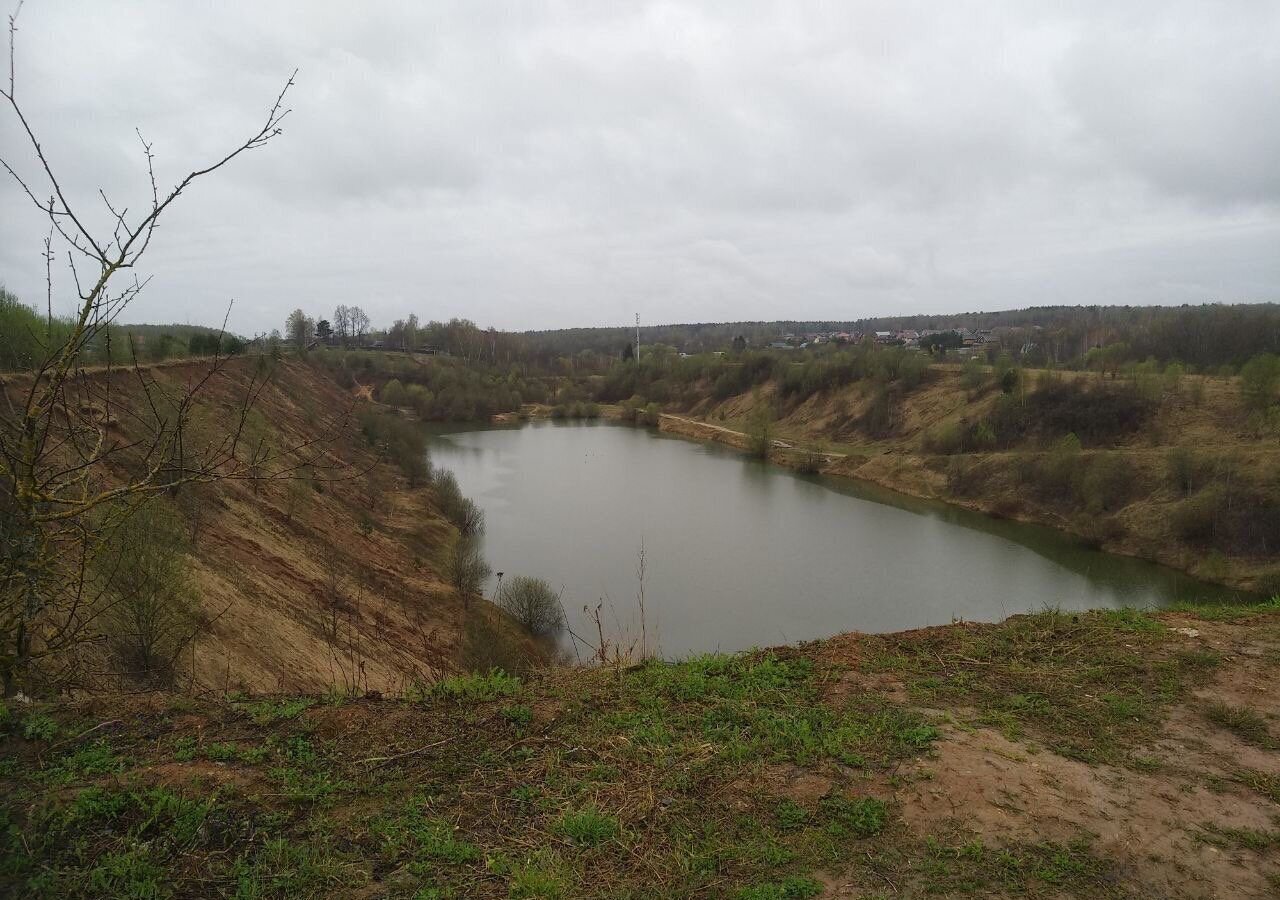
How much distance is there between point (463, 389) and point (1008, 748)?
169 ft

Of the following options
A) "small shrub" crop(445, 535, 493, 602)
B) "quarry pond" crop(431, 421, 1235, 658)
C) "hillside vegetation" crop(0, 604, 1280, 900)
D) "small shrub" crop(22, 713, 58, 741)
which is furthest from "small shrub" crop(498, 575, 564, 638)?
"small shrub" crop(22, 713, 58, 741)

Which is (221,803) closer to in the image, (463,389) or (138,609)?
(138,609)

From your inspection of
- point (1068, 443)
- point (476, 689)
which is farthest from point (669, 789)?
point (1068, 443)

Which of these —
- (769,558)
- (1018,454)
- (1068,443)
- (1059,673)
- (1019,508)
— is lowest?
(769,558)

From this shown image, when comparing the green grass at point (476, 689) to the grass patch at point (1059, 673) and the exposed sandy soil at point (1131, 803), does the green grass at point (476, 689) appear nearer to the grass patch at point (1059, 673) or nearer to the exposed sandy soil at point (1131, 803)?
the exposed sandy soil at point (1131, 803)

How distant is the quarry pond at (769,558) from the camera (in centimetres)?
1430

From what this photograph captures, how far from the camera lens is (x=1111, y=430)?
96.4ft

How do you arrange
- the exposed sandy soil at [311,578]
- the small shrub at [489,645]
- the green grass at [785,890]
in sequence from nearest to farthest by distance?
the green grass at [785,890], the exposed sandy soil at [311,578], the small shrub at [489,645]

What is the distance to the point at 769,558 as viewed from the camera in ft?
60.7

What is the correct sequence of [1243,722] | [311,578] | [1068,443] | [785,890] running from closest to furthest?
1. [785,890]
2. [1243,722]
3. [311,578]
4. [1068,443]

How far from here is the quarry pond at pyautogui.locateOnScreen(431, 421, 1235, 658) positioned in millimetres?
14305

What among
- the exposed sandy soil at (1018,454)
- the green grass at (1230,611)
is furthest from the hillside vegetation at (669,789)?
the exposed sandy soil at (1018,454)

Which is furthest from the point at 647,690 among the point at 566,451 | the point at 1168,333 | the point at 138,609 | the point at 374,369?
the point at 374,369

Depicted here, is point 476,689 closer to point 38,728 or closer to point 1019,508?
point 38,728
